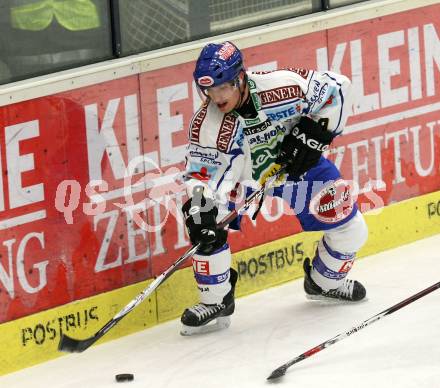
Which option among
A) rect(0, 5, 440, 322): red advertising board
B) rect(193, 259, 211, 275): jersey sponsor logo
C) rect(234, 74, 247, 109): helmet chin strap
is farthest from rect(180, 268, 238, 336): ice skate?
rect(234, 74, 247, 109): helmet chin strap

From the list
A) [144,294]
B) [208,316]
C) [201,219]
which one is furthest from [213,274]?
[144,294]

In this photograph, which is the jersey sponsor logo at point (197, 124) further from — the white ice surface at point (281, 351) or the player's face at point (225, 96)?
the white ice surface at point (281, 351)

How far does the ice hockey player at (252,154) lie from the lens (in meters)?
5.93

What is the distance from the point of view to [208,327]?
20.6 feet

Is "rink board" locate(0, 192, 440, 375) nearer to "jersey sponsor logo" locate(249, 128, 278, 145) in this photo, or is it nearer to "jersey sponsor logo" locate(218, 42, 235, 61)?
"jersey sponsor logo" locate(249, 128, 278, 145)

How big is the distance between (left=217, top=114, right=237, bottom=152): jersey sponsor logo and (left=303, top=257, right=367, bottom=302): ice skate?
861mm

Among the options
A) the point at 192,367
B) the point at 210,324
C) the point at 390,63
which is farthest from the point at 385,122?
the point at 192,367

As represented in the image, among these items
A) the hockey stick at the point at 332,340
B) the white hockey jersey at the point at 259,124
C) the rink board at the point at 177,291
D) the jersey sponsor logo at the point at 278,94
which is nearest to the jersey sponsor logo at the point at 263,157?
the white hockey jersey at the point at 259,124

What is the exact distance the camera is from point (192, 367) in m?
5.84

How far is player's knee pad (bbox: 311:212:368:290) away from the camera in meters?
6.39

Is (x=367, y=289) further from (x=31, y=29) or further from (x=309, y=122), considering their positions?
(x=31, y=29)

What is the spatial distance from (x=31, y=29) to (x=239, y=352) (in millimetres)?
1488

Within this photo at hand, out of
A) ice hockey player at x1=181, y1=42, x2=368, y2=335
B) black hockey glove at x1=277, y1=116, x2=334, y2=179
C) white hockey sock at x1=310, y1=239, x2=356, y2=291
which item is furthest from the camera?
white hockey sock at x1=310, y1=239, x2=356, y2=291

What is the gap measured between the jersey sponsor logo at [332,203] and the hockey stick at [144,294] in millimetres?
225
